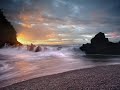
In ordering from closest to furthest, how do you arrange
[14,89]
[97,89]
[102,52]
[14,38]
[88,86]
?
[97,89] < [88,86] < [14,89] < [102,52] < [14,38]

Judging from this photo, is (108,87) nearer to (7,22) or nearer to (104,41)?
(104,41)

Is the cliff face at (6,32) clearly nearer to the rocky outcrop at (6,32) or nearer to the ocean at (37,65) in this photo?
the rocky outcrop at (6,32)

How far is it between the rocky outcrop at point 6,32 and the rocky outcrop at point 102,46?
108ft

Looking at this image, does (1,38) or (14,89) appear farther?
(1,38)

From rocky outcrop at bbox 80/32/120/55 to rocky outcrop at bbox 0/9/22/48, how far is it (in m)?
32.8

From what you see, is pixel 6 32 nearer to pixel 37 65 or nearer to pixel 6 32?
pixel 6 32

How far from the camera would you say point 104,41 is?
202 ft

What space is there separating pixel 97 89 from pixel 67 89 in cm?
161

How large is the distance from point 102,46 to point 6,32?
3976 cm

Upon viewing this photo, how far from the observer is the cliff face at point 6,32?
61.7 m

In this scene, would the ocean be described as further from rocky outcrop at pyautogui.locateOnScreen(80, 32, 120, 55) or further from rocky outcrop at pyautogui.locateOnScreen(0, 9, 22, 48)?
rocky outcrop at pyautogui.locateOnScreen(0, 9, 22, 48)

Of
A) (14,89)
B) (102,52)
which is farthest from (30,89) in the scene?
(102,52)

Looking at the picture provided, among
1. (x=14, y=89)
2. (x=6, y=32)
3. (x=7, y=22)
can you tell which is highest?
(x=7, y=22)

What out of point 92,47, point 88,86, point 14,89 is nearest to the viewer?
point 88,86
